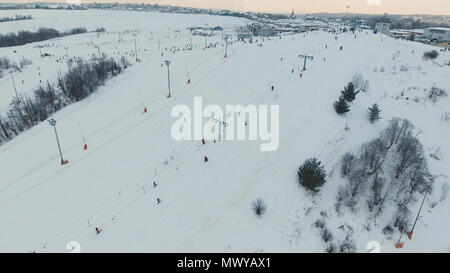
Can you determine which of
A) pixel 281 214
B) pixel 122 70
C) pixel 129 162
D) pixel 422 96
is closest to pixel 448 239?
pixel 281 214

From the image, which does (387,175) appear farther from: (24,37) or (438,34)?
(24,37)

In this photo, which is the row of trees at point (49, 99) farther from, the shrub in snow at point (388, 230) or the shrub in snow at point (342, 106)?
the shrub in snow at point (388, 230)

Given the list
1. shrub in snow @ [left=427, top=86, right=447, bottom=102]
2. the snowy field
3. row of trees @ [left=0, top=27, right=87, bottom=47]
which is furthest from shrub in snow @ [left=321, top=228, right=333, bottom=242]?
row of trees @ [left=0, top=27, right=87, bottom=47]

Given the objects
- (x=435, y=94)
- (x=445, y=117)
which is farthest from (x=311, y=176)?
(x=435, y=94)

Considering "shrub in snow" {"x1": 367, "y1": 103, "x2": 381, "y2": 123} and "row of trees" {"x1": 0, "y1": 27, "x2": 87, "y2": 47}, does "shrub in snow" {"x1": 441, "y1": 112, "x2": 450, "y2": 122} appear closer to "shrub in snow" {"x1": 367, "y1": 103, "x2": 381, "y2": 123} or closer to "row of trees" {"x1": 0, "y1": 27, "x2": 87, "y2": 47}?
"shrub in snow" {"x1": 367, "y1": 103, "x2": 381, "y2": 123}
